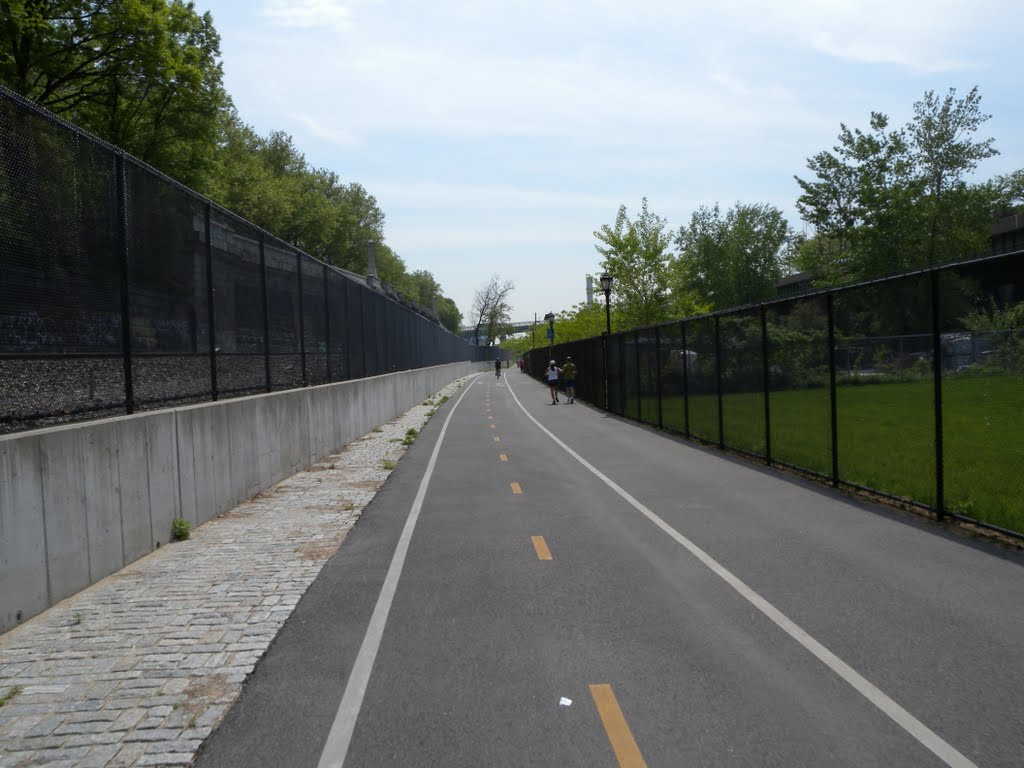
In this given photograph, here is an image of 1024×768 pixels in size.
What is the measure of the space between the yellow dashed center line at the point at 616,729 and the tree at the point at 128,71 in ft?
101

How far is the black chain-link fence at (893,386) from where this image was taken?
852 centimetres

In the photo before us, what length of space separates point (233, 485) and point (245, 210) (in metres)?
48.2

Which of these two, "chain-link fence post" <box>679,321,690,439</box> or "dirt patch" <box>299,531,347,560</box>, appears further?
"chain-link fence post" <box>679,321,690,439</box>

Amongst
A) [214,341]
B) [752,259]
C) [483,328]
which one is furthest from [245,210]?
[483,328]

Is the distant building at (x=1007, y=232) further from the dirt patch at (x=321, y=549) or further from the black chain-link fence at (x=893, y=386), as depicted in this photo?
the dirt patch at (x=321, y=549)

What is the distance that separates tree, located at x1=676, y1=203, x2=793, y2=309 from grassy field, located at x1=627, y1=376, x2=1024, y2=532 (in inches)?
3647

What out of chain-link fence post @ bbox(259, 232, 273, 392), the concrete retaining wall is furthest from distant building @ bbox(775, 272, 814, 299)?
the concrete retaining wall

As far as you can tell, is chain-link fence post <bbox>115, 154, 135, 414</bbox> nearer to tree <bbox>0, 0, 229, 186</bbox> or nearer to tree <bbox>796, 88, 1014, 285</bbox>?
tree <bbox>0, 0, 229, 186</bbox>

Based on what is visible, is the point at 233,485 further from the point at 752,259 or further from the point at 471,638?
the point at 752,259

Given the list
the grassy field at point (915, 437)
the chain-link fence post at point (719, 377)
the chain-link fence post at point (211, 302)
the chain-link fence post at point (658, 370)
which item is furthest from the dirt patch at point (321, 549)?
the chain-link fence post at point (658, 370)

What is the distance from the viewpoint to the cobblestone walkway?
14.5 ft

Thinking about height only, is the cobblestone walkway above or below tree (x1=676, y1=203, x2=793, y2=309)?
below

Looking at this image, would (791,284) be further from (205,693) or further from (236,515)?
(205,693)

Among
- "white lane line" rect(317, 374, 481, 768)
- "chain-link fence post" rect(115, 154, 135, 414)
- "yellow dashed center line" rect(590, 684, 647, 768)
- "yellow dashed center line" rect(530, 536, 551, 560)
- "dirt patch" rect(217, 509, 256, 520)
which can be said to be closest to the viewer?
"yellow dashed center line" rect(590, 684, 647, 768)
